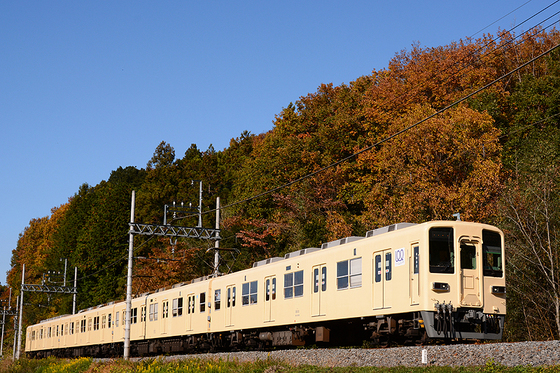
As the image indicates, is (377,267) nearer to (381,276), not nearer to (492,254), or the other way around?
(381,276)

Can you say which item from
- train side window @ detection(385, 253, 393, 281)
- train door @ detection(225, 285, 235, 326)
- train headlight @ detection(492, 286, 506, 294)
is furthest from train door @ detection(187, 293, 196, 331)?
train headlight @ detection(492, 286, 506, 294)

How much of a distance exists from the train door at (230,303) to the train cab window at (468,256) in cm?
993

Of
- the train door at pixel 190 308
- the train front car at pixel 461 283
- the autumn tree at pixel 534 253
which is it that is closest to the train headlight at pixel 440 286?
the train front car at pixel 461 283

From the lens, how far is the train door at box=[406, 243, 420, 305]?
14273 mm

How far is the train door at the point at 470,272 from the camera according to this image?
47.2 feet

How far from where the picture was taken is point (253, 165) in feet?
151

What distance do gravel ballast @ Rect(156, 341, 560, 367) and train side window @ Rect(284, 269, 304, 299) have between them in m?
3.54

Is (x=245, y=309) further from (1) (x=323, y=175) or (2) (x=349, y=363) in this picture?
(1) (x=323, y=175)

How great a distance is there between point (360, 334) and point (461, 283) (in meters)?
4.50

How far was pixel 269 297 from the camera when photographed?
20250 mm

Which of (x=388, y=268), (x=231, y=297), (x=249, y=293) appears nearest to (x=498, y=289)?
(x=388, y=268)

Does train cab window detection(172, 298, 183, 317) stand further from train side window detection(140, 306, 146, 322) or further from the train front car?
the train front car

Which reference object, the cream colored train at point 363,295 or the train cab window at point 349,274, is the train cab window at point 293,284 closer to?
the cream colored train at point 363,295

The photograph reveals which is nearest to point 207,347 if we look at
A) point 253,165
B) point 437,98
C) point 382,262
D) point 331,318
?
point 331,318
